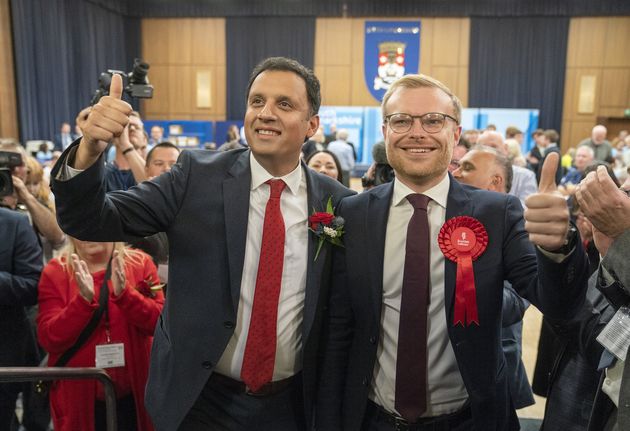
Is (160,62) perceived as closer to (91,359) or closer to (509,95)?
(509,95)

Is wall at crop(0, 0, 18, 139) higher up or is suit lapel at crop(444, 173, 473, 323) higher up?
wall at crop(0, 0, 18, 139)

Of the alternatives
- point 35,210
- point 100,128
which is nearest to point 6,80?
point 35,210

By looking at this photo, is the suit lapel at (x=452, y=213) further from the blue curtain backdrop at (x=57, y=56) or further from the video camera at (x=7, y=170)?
the blue curtain backdrop at (x=57, y=56)

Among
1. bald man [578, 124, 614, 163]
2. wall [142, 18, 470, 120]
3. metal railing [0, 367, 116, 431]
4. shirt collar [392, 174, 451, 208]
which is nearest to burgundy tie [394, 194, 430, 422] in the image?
shirt collar [392, 174, 451, 208]

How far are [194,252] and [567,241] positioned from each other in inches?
40.4

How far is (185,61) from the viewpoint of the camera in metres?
16.4

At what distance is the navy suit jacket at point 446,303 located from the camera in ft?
5.07

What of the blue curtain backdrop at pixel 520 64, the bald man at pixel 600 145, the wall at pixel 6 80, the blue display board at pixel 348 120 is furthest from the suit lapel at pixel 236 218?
the blue curtain backdrop at pixel 520 64

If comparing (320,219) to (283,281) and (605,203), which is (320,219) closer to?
(283,281)

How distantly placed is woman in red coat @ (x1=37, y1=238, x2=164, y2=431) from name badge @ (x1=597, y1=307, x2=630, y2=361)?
164 centimetres

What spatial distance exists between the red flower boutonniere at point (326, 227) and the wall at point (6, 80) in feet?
40.1

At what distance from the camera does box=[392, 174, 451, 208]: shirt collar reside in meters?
1.68

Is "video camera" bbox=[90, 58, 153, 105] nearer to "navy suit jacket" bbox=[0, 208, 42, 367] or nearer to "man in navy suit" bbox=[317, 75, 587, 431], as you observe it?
"navy suit jacket" bbox=[0, 208, 42, 367]

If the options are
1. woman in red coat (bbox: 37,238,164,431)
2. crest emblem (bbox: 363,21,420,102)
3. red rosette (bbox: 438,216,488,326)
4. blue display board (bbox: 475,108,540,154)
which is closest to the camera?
red rosette (bbox: 438,216,488,326)
